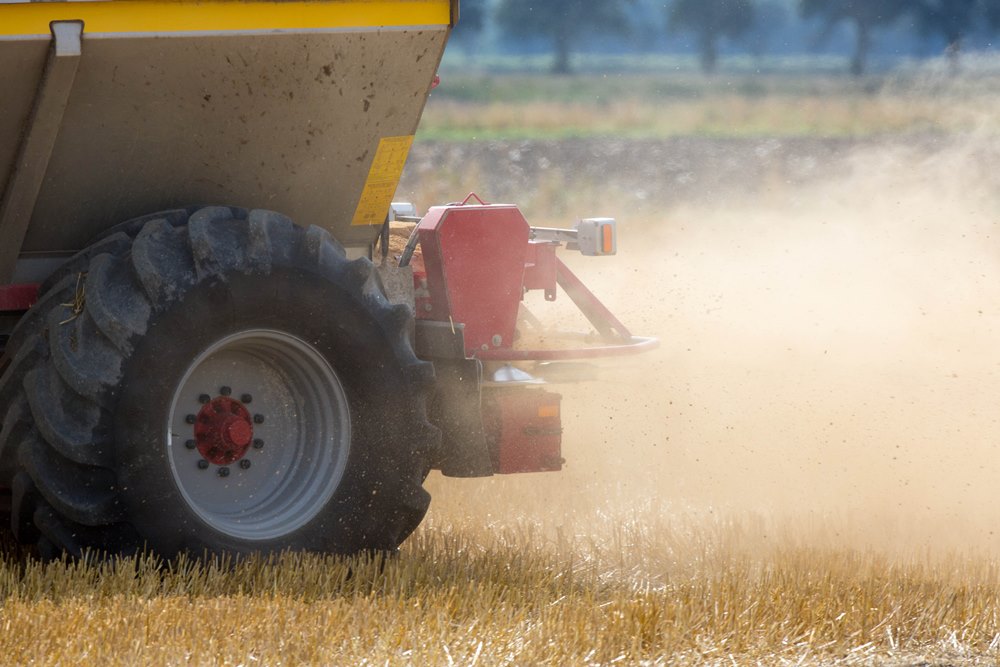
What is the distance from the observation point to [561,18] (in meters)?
30.0

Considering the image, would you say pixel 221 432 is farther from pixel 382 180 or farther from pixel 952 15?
pixel 952 15

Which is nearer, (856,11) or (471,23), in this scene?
(471,23)

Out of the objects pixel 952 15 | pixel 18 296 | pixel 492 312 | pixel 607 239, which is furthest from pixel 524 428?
pixel 952 15

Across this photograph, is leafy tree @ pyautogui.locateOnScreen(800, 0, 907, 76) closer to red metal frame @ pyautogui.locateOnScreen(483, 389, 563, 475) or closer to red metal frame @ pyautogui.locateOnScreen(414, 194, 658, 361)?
red metal frame @ pyautogui.locateOnScreen(414, 194, 658, 361)

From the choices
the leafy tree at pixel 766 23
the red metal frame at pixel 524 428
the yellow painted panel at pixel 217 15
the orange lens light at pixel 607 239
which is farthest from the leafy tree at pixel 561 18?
the yellow painted panel at pixel 217 15

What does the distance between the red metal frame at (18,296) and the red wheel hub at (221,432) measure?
0.65 m

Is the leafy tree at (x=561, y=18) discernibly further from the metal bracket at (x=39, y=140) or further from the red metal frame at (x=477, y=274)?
the metal bracket at (x=39, y=140)

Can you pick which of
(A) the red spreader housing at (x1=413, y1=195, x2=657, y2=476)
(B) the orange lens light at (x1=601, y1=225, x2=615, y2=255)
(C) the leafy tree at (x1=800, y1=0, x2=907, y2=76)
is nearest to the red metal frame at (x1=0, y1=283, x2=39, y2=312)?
(A) the red spreader housing at (x1=413, y1=195, x2=657, y2=476)

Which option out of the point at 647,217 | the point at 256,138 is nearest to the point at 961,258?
the point at 256,138

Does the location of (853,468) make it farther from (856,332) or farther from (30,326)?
(30,326)

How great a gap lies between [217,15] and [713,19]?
84.9ft

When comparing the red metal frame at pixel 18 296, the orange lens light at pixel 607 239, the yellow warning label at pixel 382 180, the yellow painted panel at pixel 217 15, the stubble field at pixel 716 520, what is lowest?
the stubble field at pixel 716 520

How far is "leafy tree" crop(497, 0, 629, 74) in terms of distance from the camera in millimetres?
29438

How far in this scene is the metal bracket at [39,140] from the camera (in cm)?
434
